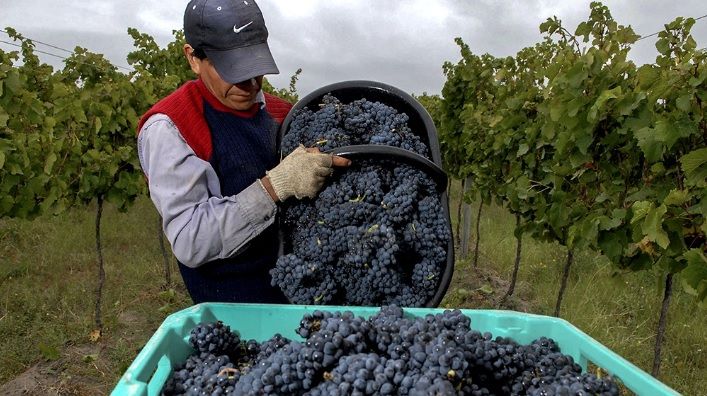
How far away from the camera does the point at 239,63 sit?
1.86m

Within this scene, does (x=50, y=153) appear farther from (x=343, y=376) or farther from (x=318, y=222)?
(x=343, y=376)

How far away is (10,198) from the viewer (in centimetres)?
424

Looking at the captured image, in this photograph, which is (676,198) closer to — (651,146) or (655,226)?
(655,226)

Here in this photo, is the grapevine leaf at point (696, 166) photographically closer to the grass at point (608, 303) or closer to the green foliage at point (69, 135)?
the grass at point (608, 303)

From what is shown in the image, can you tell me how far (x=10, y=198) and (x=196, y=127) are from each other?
3.04 m

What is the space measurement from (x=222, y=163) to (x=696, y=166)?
180 cm

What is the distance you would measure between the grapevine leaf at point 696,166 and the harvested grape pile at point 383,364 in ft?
4.10

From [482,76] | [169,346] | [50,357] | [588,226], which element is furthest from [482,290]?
[169,346]

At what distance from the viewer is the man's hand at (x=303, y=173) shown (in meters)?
1.71

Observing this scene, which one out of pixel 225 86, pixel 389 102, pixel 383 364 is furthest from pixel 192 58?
pixel 383 364

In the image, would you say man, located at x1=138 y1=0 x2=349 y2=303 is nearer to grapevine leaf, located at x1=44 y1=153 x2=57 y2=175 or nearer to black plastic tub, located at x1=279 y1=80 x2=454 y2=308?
black plastic tub, located at x1=279 y1=80 x2=454 y2=308

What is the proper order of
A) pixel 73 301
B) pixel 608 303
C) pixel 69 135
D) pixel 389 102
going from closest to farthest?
1. pixel 389 102
2. pixel 69 135
3. pixel 73 301
4. pixel 608 303

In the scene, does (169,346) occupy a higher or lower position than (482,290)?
higher

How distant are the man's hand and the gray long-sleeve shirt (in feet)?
0.22
